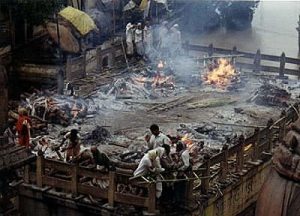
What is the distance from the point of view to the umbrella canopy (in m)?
24.9

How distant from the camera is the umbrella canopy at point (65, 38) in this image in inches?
981

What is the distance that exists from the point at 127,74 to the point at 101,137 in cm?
694

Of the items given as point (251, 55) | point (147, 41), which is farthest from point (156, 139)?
point (251, 55)

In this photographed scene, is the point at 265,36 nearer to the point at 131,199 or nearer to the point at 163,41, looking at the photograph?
the point at 163,41

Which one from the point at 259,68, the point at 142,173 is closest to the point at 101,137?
the point at 142,173

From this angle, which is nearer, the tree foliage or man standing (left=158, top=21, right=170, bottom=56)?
the tree foliage

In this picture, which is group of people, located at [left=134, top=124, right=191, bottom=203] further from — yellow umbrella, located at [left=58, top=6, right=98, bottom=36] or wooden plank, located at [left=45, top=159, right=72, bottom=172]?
yellow umbrella, located at [left=58, top=6, right=98, bottom=36]

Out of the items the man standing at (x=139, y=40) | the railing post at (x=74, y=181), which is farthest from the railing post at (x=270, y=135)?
the man standing at (x=139, y=40)

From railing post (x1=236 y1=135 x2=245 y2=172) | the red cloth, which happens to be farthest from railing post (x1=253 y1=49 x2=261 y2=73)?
the red cloth

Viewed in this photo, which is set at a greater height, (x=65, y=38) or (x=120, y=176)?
(x=65, y=38)

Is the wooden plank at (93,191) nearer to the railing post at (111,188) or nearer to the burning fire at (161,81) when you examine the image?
the railing post at (111,188)

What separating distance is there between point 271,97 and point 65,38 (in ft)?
27.4

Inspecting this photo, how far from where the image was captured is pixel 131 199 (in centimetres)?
1302

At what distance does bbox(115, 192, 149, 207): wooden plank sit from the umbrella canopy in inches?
504
